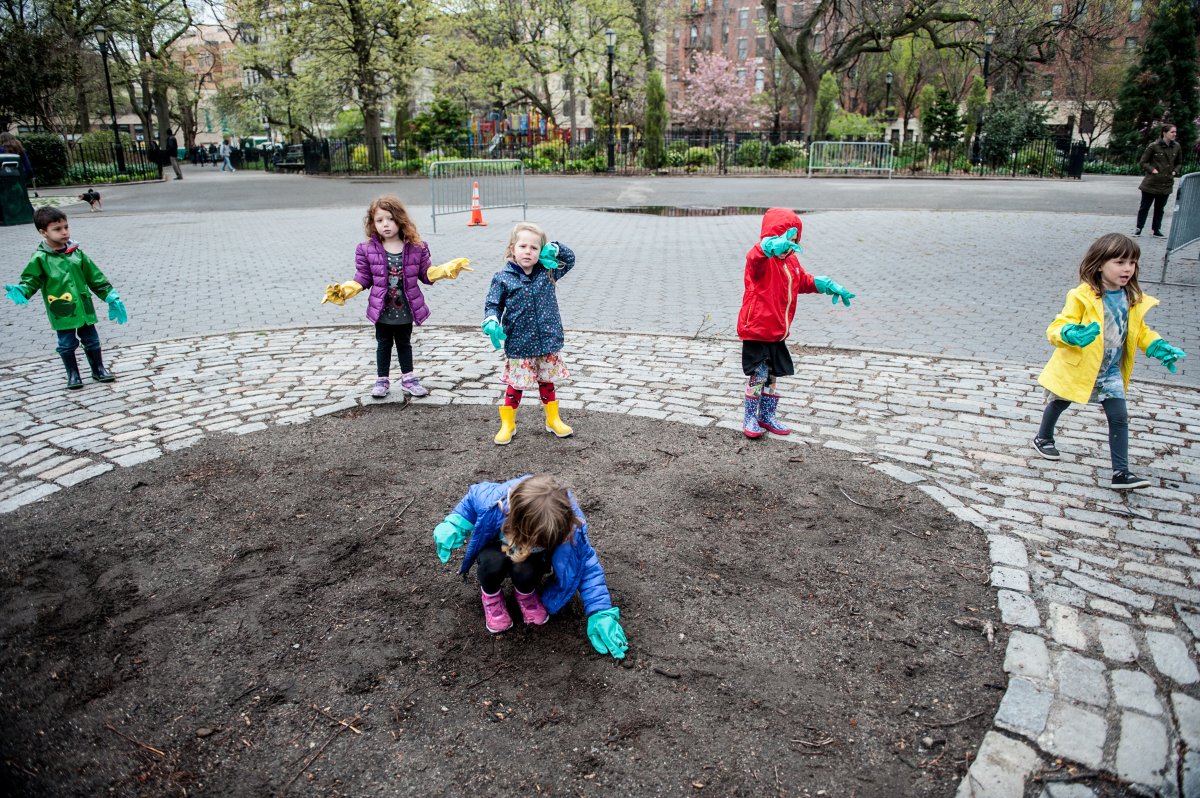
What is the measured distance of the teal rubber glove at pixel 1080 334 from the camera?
442 centimetres

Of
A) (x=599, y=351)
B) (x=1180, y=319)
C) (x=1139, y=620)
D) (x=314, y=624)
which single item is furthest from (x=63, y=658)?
(x=1180, y=319)

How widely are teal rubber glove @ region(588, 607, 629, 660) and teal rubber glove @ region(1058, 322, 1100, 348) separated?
307cm

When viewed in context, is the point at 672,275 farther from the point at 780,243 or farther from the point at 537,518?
the point at 537,518

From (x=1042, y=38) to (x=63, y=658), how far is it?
31899mm

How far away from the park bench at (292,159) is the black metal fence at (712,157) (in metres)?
3.65

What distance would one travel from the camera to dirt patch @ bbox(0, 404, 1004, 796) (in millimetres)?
2645

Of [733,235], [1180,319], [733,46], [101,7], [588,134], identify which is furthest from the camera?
[733,46]

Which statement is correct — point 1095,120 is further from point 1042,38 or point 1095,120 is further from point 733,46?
point 733,46

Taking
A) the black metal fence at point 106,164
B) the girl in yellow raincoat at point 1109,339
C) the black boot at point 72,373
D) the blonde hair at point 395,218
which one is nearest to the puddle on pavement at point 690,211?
the blonde hair at point 395,218

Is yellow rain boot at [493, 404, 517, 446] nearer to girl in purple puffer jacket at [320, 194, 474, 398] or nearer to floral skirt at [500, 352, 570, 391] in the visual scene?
floral skirt at [500, 352, 570, 391]

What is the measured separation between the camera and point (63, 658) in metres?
3.15

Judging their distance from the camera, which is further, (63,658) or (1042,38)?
(1042,38)

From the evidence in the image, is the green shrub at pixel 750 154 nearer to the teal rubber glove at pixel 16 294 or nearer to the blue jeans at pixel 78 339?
the blue jeans at pixel 78 339

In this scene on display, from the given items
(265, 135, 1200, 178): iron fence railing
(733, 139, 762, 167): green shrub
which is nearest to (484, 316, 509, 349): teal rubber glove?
(265, 135, 1200, 178): iron fence railing
